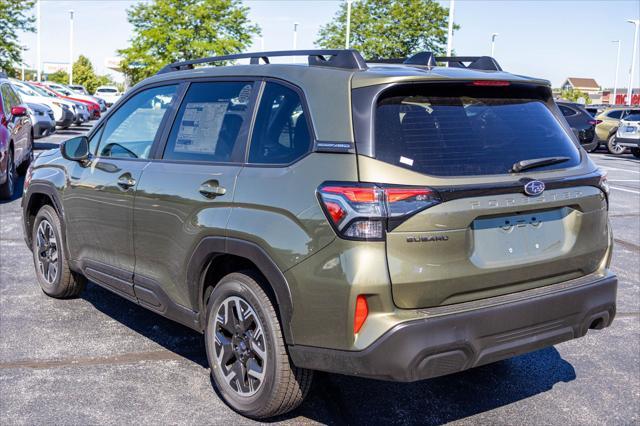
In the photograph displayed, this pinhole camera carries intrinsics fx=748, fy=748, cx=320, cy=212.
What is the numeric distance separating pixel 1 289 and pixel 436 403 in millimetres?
3886

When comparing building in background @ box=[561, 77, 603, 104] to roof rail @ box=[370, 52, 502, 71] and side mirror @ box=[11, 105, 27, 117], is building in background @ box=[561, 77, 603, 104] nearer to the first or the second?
side mirror @ box=[11, 105, 27, 117]

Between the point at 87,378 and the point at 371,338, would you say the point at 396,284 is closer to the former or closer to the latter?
the point at 371,338

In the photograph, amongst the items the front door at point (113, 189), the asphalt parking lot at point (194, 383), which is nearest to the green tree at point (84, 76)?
the front door at point (113, 189)

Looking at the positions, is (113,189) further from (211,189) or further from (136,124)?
(211,189)

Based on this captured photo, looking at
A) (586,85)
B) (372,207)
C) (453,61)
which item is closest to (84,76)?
(453,61)

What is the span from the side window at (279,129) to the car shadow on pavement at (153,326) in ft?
5.05

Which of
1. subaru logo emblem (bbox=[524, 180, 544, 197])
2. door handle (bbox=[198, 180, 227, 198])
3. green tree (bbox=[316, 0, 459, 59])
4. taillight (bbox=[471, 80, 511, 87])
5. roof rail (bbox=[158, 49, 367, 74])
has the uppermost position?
green tree (bbox=[316, 0, 459, 59])

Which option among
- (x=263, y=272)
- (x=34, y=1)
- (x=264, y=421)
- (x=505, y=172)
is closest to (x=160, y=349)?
(x=264, y=421)

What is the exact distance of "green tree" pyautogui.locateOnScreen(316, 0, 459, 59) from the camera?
138ft

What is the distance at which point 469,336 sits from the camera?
3258 mm

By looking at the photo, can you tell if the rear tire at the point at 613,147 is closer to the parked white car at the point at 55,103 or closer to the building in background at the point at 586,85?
the parked white car at the point at 55,103

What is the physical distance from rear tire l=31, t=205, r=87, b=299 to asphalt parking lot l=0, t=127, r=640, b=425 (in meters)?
0.17

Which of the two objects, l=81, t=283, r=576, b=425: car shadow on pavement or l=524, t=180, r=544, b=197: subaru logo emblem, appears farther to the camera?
l=81, t=283, r=576, b=425: car shadow on pavement

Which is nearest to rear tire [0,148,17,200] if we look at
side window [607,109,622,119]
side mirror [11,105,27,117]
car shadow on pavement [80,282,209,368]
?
side mirror [11,105,27,117]
